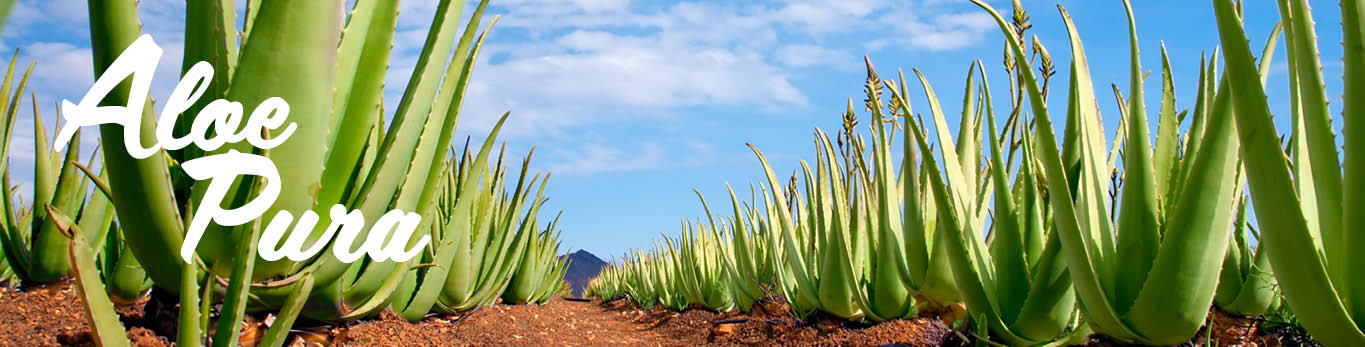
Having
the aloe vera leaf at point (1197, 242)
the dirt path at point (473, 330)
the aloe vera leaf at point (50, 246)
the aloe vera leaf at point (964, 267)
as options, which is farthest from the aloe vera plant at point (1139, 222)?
the aloe vera leaf at point (50, 246)

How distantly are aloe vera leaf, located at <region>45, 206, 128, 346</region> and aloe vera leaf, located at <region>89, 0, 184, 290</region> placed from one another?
0.42 feet

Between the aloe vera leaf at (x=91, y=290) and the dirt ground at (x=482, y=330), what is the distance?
1.20ft

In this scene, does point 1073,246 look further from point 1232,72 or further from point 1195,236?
point 1232,72

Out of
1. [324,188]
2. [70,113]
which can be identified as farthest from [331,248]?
[70,113]

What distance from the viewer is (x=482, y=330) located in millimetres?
3564

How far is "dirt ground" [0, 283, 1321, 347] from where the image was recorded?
4.53 ft

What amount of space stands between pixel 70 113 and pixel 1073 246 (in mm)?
1478

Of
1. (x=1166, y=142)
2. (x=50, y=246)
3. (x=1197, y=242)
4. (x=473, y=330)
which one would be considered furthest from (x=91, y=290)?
(x=473, y=330)

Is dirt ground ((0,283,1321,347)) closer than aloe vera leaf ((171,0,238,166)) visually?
A: No

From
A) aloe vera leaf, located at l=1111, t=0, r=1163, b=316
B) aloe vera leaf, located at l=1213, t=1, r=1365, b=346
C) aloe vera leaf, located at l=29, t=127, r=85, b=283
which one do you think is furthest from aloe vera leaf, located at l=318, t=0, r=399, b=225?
aloe vera leaf, located at l=29, t=127, r=85, b=283

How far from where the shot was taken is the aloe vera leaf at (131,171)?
95 cm

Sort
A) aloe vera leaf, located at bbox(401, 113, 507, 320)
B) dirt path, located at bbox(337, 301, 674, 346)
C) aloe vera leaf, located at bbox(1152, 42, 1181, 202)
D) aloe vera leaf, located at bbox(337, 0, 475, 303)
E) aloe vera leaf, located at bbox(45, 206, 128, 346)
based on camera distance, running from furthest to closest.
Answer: dirt path, located at bbox(337, 301, 674, 346) < aloe vera leaf, located at bbox(401, 113, 507, 320) < aloe vera leaf, located at bbox(1152, 42, 1181, 202) < aloe vera leaf, located at bbox(337, 0, 475, 303) < aloe vera leaf, located at bbox(45, 206, 128, 346)

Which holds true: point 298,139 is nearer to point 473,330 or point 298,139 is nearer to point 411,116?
point 411,116

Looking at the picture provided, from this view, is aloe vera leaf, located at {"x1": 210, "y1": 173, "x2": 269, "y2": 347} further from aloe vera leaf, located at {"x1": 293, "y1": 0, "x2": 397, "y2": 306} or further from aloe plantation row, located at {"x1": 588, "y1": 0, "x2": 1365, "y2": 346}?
aloe plantation row, located at {"x1": 588, "y1": 0, "x2": 1365, "y2": 346}
